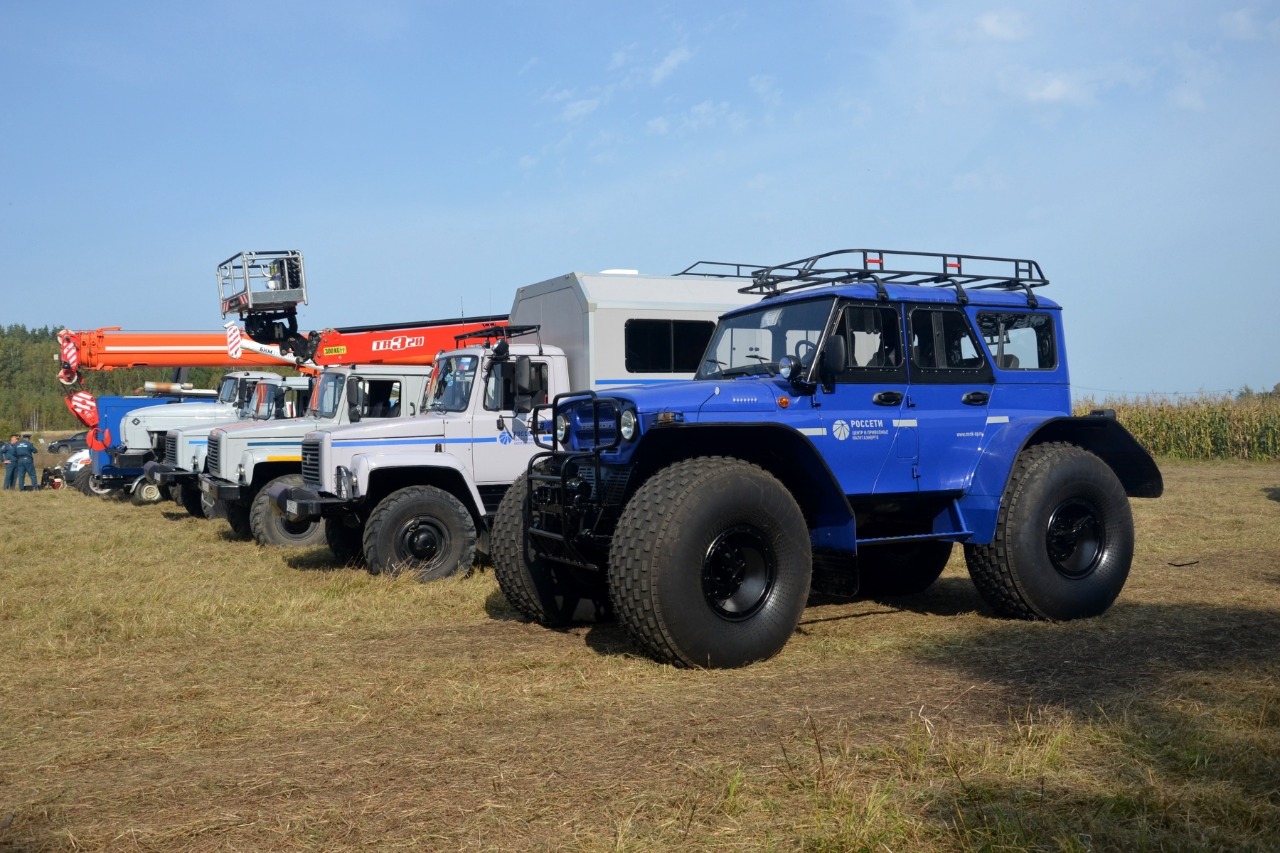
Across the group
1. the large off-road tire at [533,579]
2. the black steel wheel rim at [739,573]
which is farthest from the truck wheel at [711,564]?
the large off-road tire at [533,579]

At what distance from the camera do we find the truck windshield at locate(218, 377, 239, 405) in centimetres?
1796

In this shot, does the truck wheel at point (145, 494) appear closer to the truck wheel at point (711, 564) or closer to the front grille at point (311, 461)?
the front grille at point (311, 461)

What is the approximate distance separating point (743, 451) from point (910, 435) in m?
1.28

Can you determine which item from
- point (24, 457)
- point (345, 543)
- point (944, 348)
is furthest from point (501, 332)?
point (24, 457)

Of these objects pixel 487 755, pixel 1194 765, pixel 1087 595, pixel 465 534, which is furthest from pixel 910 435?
pixel 465 534

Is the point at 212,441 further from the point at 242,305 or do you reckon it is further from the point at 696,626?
the point at 696,626

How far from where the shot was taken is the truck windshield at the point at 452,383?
Result: 34.6ft

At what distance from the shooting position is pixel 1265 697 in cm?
522

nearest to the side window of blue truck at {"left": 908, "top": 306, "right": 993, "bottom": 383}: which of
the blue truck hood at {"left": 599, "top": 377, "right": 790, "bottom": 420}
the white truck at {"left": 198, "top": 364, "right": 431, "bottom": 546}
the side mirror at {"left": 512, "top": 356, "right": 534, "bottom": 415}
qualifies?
the blue truck hood at {"left": 599, "top": 377, "right": 790, "bottom": 420}

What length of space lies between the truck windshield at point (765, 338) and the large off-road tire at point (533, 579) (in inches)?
65.7

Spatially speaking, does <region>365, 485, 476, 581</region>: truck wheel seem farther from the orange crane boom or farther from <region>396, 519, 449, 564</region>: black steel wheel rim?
the orange crane boom

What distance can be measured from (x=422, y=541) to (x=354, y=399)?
2.49 meters

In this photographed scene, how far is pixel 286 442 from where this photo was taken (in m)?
13.2

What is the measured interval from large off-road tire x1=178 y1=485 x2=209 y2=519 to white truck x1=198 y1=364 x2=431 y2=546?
9.64 ft
